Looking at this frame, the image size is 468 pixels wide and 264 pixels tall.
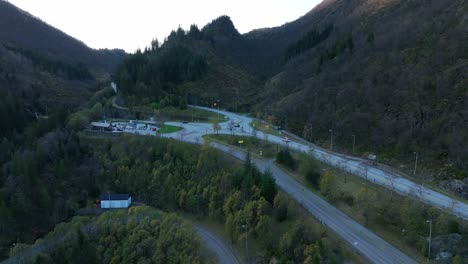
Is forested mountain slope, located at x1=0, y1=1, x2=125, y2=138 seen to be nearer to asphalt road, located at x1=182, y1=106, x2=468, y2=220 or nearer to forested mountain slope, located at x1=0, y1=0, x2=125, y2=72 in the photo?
forested mountain slope, located at x1=0, y1=0, x2=125, y2=72

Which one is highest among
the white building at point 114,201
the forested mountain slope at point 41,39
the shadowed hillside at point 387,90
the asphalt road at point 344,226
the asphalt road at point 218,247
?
the forested mountain slope at point 41,39

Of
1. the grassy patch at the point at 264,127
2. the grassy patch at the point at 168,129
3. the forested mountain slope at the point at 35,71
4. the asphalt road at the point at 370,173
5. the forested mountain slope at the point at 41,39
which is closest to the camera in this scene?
the asphalt road at the point at 370,173

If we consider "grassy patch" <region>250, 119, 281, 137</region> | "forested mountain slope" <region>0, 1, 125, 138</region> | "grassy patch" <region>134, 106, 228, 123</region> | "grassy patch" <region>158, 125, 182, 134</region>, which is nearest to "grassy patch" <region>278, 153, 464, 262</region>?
"grassy patch" <region>250, 119, 281, 137</region>

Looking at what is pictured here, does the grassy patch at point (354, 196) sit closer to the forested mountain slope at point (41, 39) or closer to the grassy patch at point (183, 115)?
the grassy patch at point (183, 115)

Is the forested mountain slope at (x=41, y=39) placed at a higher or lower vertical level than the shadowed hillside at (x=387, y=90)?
higher

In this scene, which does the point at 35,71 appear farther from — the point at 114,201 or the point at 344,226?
the point at 344,226

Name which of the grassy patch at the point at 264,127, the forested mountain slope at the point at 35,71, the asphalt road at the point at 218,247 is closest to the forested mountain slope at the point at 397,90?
the grassy patch at the point at 264,127

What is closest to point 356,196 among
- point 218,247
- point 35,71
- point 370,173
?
point 370,173
